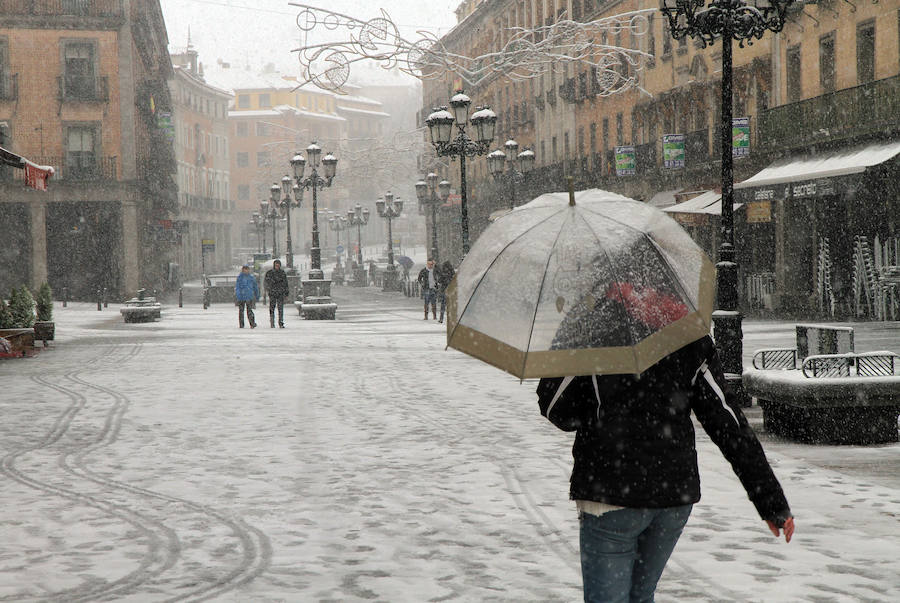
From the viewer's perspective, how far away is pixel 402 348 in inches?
808

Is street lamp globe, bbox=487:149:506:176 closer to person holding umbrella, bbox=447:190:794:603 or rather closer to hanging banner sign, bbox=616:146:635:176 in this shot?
hanging banner sign, bbox=616:146:635:176

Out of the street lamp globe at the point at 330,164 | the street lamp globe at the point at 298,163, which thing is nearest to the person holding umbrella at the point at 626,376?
the street lamp globe at the point at 330,164

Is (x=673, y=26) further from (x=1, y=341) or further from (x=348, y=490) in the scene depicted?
(x=1, y=341)

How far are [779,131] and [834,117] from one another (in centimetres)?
290

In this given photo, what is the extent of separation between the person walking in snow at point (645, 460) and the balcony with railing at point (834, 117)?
75.0 ft

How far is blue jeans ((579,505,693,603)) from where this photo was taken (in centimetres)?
321

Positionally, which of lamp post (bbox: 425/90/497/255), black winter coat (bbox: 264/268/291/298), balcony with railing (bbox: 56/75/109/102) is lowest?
black winter coat (bbox: 264/268/291/298)

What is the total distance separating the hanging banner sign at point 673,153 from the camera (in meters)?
35.7

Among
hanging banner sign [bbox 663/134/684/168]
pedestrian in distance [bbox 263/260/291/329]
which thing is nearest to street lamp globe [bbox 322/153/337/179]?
pedestrian in distance [bbox 263/260/291/329]

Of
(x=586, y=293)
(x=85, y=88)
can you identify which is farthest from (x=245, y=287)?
(x=586, y=293)

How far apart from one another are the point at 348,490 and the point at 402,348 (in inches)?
503

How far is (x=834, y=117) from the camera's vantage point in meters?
26.8

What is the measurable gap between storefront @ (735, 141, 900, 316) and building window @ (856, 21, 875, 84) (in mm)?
1884

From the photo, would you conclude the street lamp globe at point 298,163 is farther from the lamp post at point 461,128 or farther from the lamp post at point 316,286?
the lamp post at point 461,128
